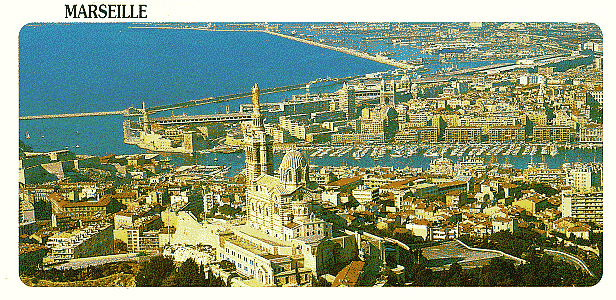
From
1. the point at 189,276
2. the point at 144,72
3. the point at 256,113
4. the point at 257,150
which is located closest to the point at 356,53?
the point at 256,113

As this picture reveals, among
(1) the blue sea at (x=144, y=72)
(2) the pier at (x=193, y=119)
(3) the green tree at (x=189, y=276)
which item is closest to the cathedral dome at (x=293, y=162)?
(3) the green tree at (x=189, y=276)

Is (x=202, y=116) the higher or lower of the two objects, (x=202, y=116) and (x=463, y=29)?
the lower

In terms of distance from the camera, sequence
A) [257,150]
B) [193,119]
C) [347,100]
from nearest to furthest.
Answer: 1. [257,150]
2. [193,119]
3. [347,100]

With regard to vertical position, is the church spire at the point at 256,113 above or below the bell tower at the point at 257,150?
above

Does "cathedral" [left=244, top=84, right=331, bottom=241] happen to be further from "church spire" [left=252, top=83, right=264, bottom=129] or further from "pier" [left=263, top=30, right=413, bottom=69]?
"pier" [left=263, top=30, right=413, bottom=69]

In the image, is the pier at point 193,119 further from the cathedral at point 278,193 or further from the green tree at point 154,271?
the green tree at point 154,271

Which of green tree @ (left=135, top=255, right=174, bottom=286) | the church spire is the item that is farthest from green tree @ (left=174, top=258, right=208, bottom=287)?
the church spire

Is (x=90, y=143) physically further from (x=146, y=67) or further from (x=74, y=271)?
(x=74, y=271)

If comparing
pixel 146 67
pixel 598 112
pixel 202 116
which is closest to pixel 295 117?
pixel 202 116

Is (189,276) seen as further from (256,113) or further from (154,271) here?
(256,113)
